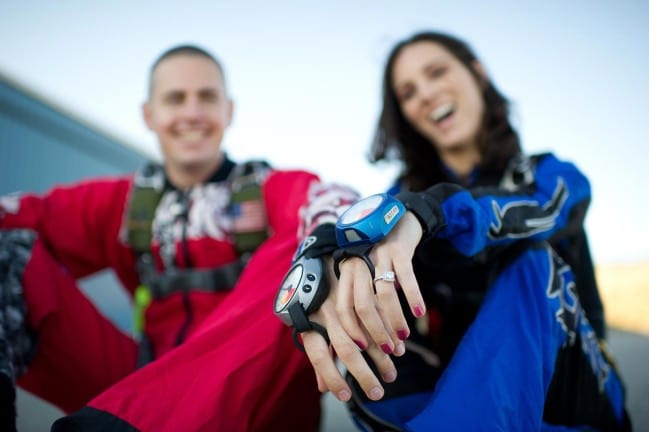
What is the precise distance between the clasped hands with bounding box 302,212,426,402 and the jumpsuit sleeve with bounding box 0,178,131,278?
2.80 ft

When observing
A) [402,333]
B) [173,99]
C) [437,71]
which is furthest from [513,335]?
[173,99]

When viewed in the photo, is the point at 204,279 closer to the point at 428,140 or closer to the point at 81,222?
the point at 81,222

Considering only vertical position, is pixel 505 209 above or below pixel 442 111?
below

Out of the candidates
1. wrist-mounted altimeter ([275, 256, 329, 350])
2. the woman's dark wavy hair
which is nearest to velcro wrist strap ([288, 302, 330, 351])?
wrist-mounted altimeter ([275, 256, 329, 350])

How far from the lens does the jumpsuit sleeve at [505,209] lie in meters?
0.63

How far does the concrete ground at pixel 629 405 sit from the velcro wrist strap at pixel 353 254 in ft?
1.84

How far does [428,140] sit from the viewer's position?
145 centimetres

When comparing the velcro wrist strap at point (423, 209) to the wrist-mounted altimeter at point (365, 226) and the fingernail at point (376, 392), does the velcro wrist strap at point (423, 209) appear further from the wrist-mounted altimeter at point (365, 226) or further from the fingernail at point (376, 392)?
the fingernail at point (376, 392)

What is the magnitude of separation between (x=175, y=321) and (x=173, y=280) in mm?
101

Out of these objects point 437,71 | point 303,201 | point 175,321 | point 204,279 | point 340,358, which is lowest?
point 175,321

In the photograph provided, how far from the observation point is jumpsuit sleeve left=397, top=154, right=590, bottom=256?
63cm

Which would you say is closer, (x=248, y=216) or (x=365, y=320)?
(x=365, y=320)

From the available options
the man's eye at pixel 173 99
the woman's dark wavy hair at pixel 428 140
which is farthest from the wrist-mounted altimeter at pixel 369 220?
the man's eye at pixel 173 99

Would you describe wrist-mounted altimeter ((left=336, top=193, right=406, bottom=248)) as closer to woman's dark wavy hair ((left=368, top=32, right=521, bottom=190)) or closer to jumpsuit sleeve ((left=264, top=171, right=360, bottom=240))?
jumpsuit sleeve ((left=264, top=171, right=360, bottom=240))
